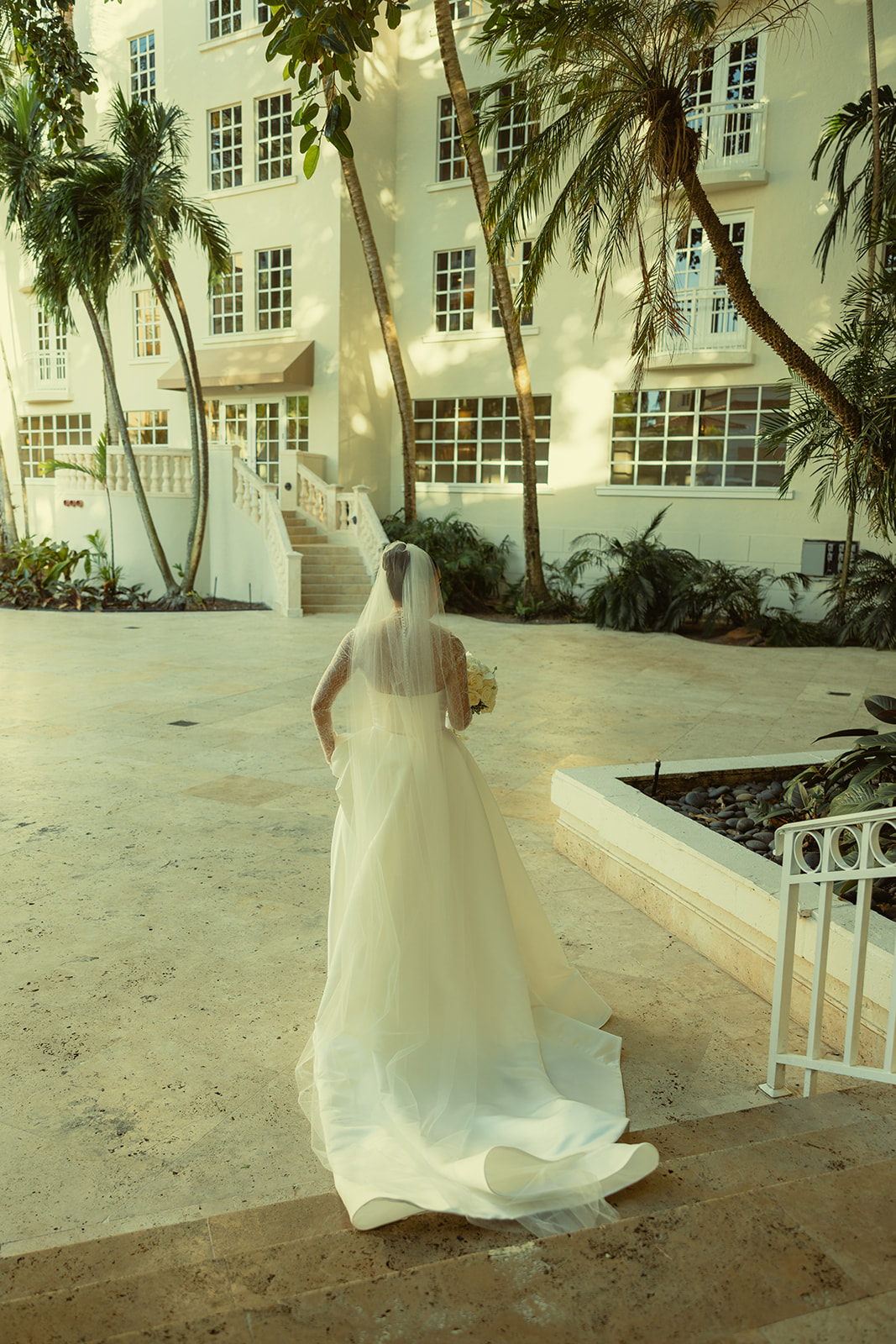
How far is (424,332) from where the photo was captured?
62.9 ft

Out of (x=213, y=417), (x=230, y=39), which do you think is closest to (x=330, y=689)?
(x=213, y=417)

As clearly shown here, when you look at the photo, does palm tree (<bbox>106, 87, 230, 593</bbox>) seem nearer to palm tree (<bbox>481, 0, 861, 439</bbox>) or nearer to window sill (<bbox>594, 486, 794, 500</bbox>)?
window sill (<bbox>594, 486, 794, 500</bbox>)

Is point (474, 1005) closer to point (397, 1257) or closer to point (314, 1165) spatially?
point (314, 1165)

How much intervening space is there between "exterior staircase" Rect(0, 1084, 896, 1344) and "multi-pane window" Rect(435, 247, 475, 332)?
713 inches

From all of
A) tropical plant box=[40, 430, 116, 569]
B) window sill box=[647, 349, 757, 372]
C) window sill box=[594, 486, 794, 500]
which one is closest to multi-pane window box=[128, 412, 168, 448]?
tropical plant box=[40, 430, 116, 569]

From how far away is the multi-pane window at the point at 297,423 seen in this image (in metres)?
19.7

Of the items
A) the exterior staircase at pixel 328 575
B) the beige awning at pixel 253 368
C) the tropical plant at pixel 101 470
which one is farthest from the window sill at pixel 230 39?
the exterior staircase at pixel 328 575

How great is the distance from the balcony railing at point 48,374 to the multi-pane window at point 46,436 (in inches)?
23.2

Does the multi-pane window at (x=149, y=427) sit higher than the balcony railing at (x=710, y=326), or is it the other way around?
the balcony railing at (x=710, y=326)

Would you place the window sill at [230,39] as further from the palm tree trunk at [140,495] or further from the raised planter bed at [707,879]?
the raised planter bed at [707,879]

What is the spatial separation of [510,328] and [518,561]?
4795 millimetres

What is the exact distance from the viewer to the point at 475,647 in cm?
1277

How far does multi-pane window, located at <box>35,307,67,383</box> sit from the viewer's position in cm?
2392

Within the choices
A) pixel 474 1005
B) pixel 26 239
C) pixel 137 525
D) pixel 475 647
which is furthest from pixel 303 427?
pixel 474 1005
